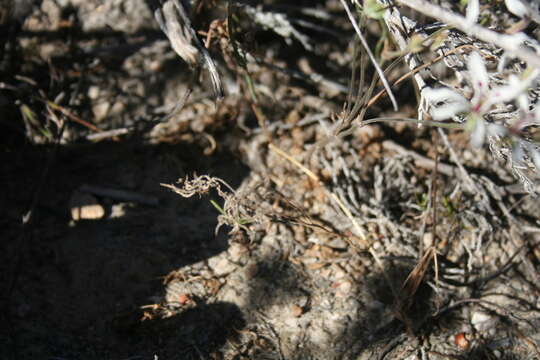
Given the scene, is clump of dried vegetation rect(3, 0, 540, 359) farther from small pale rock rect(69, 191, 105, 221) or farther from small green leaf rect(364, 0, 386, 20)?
small pale rock rect(69, 191, 105, 221)

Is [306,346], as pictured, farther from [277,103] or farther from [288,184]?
[277,103]

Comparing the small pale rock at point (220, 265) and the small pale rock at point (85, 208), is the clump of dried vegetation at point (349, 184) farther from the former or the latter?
the small pale rock at point (85, 208)

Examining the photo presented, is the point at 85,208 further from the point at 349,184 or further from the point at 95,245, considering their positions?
the point at 349,184

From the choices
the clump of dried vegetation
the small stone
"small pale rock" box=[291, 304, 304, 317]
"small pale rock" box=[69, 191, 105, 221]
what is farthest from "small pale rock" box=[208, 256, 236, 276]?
the small stone

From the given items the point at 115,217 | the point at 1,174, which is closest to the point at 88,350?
the point at 115,217

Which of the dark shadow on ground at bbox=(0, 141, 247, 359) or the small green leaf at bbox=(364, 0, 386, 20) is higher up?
the small green leaf at bbox=(364, 0, 386, 20)

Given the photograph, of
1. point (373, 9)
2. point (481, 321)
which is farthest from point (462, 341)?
point (373, 9)

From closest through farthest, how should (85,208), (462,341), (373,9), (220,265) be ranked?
(373,9) < (462,341) < (220,265) < (85,208)
